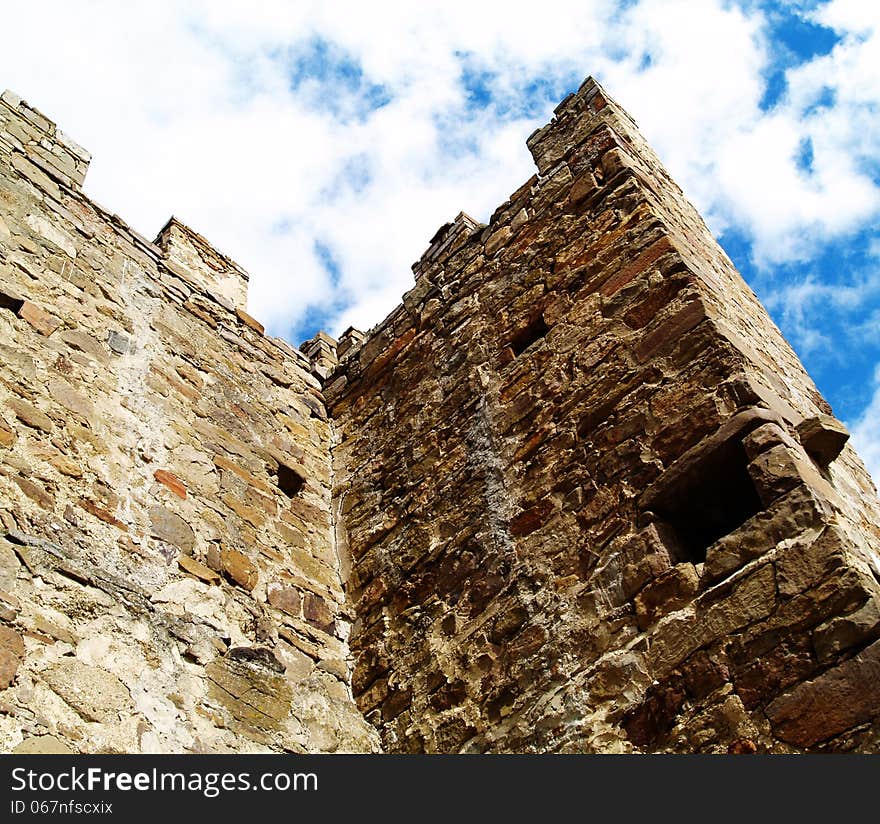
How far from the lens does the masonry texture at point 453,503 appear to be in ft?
10.6

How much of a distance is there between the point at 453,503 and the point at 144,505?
1.47m

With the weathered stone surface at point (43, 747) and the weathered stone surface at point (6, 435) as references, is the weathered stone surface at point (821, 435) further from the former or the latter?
the weathered stone surface at point (6, 435)

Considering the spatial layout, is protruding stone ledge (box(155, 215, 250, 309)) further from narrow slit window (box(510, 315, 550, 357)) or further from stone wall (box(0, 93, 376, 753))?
narrow slit window (box(510, 315, 550, 357))

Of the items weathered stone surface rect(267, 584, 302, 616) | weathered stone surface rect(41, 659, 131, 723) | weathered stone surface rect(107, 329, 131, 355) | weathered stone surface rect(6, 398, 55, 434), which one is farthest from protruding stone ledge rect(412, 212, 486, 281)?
weathered stone surface rect(41, 659, 131, 723)

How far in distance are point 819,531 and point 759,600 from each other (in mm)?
295

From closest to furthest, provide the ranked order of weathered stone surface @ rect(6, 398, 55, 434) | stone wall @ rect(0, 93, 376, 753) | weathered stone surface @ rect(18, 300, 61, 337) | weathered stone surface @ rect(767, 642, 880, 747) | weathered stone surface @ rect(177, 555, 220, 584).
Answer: weathered stone surface @ rect(767, 642, 880, 747) < stone wall @ rect(0, 93, 376, 753) < weathered stone surface @ rect(6, 398, 55, 434) < weathered stone surface @ rect(177, 555, 220, 584) < weathered stone surface @ rect(18, 300, 61, 337)

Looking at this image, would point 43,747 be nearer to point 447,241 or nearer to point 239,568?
point 239,568

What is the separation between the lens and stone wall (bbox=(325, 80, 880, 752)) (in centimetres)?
312

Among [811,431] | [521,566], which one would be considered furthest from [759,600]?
[521,566]

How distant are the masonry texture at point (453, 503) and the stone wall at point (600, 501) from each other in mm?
15

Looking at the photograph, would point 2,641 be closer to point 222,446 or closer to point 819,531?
point 222,446

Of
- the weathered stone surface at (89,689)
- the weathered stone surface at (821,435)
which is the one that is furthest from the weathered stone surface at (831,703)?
the weathered stone surface at (89,689)

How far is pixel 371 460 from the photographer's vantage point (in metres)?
5.71

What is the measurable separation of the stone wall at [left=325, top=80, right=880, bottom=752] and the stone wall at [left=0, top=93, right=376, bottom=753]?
420 mm
